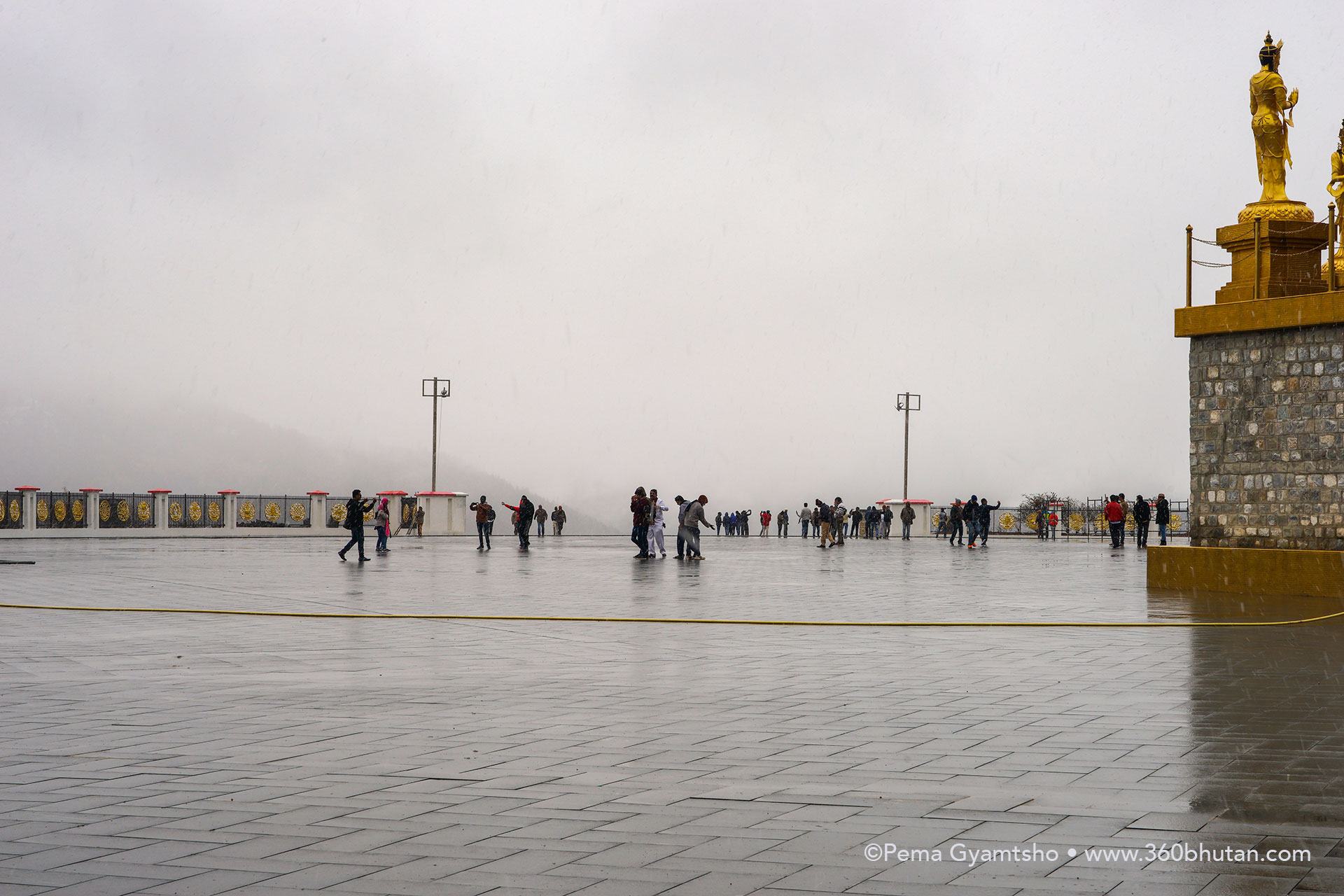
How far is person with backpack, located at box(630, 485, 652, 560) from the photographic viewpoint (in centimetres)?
2986

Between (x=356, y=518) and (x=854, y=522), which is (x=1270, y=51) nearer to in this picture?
(x=356, y=518)

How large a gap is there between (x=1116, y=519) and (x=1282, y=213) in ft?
68.2

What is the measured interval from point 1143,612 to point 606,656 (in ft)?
24.1

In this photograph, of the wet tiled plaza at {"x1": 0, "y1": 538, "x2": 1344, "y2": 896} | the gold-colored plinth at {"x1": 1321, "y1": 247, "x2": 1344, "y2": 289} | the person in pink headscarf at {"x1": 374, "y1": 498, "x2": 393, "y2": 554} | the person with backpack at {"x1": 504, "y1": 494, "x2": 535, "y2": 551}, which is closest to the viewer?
the wet tiled plaza at {"x1": 0, "y1": 538, "x2": 1344, "y2": 896}

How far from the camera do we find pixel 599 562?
29.2 m

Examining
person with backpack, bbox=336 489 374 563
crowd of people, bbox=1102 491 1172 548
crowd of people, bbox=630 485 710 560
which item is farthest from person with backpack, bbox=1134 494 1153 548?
person with backpack, bbox=336 489 374 563

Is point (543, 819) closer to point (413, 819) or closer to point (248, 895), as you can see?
point (413, 819)

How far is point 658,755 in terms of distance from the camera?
627cm

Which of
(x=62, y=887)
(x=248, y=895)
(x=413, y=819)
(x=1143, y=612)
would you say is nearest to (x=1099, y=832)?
(x=413, y=819)

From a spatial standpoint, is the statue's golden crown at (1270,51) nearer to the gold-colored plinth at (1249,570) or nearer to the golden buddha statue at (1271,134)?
the golden buddha statue at (1271,134)

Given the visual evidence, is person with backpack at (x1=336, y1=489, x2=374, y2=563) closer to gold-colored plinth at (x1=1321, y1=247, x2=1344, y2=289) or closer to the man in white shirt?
the man in white shirt

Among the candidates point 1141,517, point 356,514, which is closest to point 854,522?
point 1141,517

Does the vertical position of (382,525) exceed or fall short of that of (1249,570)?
it exceeds it

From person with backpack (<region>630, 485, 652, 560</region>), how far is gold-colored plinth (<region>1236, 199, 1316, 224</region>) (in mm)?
14027
